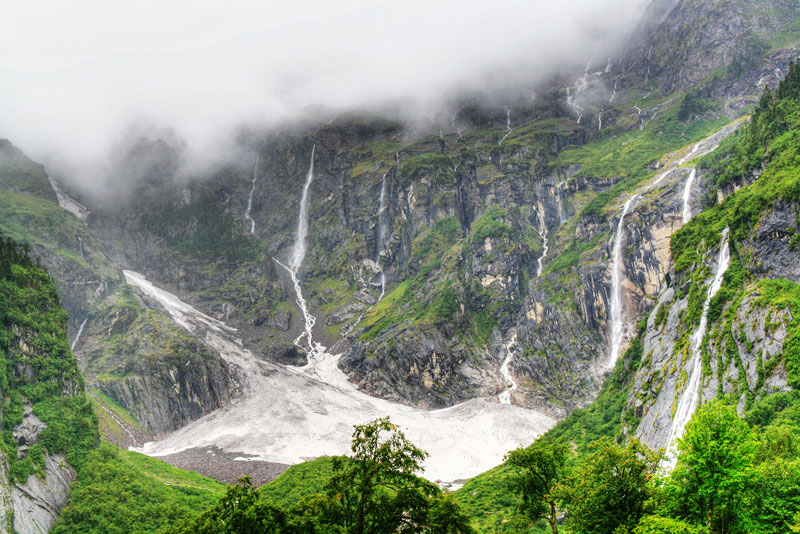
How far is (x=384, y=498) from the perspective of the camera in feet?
71.7

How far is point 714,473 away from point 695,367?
37.5m

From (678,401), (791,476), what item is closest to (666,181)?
(678,401)

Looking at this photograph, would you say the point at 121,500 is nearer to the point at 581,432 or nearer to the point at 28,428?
the point at 28,428

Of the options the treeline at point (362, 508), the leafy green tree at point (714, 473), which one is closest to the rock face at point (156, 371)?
the treeline at point (362, 508)

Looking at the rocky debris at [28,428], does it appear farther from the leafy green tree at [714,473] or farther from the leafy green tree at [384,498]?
the leafy green tree at [714,473]

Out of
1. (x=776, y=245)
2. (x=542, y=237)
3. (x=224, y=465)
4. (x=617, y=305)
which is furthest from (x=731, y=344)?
(x=542, y=237)

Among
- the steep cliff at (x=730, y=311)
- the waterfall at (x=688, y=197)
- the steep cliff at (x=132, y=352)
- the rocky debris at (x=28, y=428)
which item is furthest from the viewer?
the steep cliff at (x=132, y=352)

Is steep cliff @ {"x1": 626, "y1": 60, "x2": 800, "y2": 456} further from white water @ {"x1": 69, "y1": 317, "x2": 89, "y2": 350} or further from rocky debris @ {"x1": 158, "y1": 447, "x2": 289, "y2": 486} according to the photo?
white water @ {"x1": 69, "y1": 317, "x2": 89, "y2": 350}

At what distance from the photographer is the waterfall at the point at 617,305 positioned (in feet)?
424

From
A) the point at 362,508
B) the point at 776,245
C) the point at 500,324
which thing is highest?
the point at 500,324

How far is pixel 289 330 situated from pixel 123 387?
62540 mm

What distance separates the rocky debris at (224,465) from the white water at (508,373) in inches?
2271

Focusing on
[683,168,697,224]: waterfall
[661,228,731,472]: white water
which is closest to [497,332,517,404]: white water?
[683,168,697,224]: waterfall

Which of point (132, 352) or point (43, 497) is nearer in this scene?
point (43, 497)
